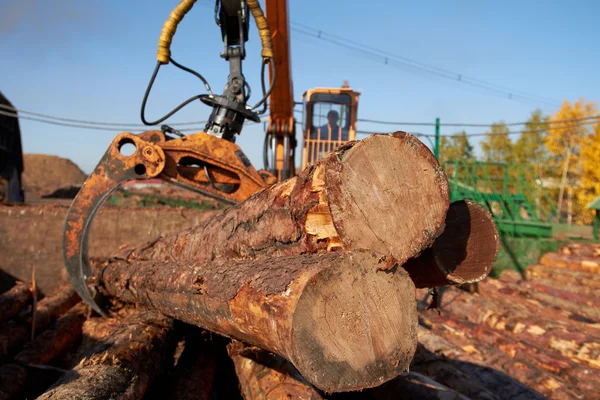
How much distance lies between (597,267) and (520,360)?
559cm

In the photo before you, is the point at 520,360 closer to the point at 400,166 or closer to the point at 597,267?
the point at 400,166

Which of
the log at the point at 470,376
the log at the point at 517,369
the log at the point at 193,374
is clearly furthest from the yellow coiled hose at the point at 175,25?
the log at the point at 517,369

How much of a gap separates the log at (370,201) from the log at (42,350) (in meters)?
3.01

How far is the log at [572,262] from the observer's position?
955 cm

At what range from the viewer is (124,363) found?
300cm

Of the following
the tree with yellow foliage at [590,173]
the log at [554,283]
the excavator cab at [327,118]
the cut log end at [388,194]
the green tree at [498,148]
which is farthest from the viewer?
the green tree at [498,148]

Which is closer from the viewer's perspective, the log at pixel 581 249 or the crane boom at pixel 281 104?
the crane boom at pixel 281 104

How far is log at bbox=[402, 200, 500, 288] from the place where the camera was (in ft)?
8.43

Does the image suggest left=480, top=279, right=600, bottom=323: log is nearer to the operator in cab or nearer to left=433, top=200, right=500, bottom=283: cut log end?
the operator in cab

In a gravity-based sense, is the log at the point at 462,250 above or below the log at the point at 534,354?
above

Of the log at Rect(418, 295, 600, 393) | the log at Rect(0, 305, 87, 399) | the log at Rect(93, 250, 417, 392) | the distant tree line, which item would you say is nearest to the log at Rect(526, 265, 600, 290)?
the log at Rect(418, 295, 600, 393)

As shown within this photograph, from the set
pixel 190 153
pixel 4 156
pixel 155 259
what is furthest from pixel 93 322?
pixel 4 156

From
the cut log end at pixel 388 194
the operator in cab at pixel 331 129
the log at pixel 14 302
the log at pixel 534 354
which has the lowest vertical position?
the log at pixel 534 354

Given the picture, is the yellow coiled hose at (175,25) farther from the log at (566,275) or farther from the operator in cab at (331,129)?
the log at (566,275)
